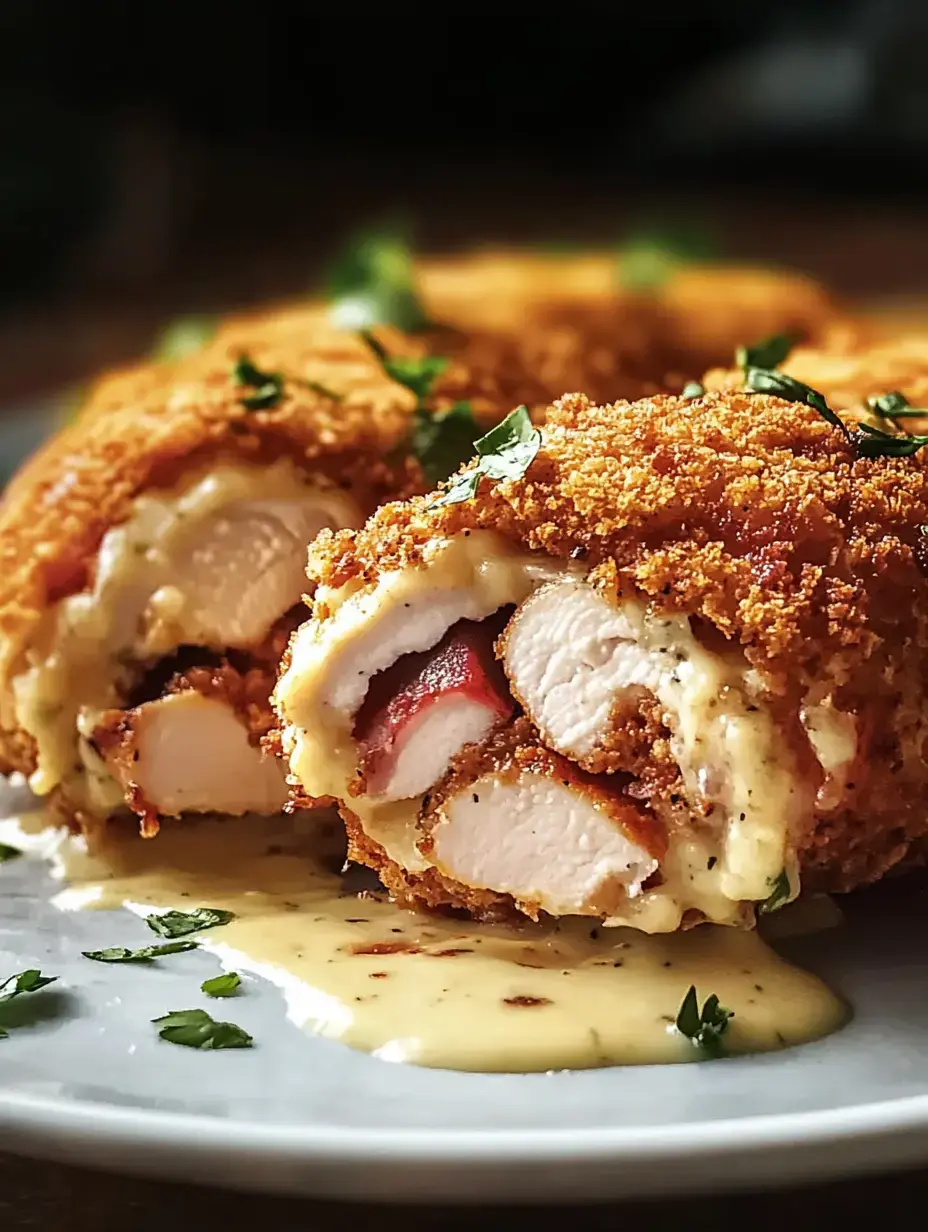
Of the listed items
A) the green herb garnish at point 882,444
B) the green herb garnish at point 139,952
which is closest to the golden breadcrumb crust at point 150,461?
the green herb garnish at point 139,952

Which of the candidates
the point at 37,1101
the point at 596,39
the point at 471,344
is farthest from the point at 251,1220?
the point at 596,39

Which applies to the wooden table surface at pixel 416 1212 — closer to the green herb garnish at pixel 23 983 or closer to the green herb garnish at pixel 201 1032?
the green herb garnish at pixel 201 1032

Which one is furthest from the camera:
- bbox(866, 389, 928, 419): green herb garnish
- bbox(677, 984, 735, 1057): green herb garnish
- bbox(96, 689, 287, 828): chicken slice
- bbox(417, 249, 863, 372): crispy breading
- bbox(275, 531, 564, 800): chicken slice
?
bbox(417, 249, 863, 372): crispy breading

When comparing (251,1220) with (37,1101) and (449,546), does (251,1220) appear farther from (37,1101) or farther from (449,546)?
(449,546)

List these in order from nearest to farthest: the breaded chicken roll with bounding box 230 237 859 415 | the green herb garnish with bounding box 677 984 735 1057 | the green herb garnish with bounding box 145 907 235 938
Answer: the green herb garnish with bounding box 677 984 735 1057
the green herb garnish with bounding box 145 907 235 938
the breaded chicken roll with bounding box 230 237 859 415

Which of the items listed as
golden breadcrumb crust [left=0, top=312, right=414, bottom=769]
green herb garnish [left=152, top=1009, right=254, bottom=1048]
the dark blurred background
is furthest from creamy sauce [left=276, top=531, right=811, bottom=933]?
the dark blurred background

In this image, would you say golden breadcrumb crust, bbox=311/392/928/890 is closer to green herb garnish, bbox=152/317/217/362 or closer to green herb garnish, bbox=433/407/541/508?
green herb garnish, bbox=433/407/541/508
